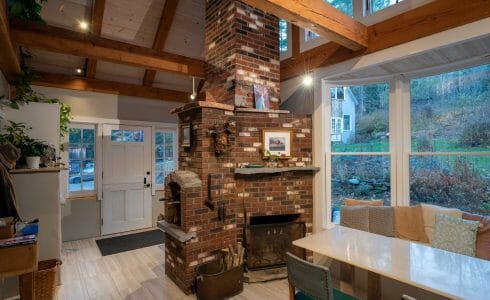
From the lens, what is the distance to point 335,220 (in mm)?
3547

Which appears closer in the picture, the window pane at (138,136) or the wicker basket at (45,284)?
the wicker basket at (45,284)

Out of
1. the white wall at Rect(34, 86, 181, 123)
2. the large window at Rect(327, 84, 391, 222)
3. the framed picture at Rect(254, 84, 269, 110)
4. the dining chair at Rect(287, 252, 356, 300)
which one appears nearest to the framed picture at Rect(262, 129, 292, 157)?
the framed picture at Rect(254, 84, 269, 110)

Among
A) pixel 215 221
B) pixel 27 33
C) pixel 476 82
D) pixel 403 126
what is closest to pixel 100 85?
pixel 27 33

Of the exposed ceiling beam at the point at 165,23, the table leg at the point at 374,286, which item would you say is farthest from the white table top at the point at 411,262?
the exposed ceiling beam at the point at 165,23

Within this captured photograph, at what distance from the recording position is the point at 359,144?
3480 mm

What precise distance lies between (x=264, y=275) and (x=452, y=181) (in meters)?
2.42

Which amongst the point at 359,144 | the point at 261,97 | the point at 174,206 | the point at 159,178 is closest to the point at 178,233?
the point at 174,206

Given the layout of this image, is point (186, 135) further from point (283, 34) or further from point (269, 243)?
point (283, 34)

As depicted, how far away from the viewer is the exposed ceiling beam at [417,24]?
2283mm

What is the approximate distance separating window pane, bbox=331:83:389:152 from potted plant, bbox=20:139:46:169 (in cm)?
366

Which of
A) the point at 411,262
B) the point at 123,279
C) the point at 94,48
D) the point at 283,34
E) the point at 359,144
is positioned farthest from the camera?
the point at 283,34

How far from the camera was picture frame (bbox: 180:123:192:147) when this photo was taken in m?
3.08

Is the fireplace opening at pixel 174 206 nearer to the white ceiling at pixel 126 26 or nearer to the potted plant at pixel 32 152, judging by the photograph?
the potted plant at pixel 32 152

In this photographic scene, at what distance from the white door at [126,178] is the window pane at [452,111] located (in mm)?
4648
